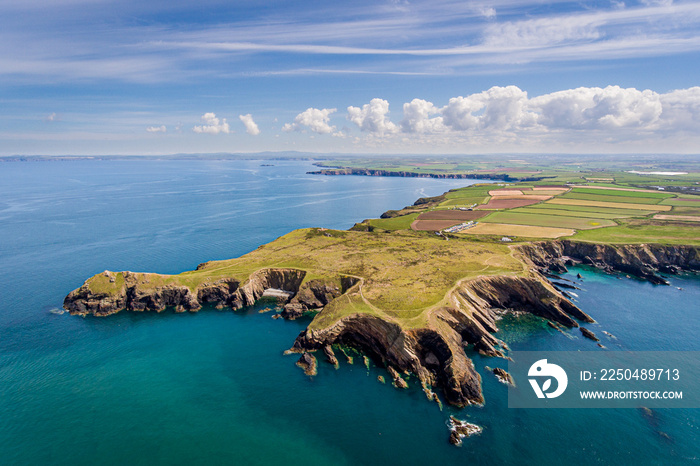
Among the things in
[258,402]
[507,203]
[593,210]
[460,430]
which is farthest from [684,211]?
[258,402]

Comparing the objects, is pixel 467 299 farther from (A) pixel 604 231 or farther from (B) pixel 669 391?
(A) pixel 604 231

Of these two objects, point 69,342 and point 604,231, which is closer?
point 69,342

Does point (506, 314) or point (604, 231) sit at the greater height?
point (604, 231)

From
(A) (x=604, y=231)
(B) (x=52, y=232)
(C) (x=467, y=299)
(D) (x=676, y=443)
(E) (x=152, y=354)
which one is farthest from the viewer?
(B) (x=52, y=232)

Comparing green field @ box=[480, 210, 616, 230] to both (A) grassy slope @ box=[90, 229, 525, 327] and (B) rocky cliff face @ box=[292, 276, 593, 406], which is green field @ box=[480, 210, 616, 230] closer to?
(A) grassy slope @ box=[90, 229, 525, 327]

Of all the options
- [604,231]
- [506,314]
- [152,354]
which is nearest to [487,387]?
[506,314]

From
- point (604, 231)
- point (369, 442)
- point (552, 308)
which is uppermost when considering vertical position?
point (604, 231)
